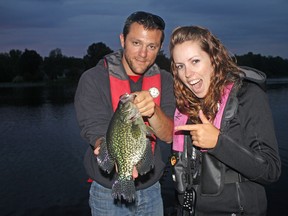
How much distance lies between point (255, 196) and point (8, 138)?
78.8 ft

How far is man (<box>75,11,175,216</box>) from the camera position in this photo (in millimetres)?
3635

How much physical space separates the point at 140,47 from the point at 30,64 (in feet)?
494

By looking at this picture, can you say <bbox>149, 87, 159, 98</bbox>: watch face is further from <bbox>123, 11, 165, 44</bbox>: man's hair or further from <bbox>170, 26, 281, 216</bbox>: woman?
<bbox>123, 11, 165, 44</bbox>: man's hair

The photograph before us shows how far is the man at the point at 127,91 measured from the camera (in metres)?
3.63

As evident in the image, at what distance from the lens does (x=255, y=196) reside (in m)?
3.06

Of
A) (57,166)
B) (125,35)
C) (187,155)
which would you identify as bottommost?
(57,166)

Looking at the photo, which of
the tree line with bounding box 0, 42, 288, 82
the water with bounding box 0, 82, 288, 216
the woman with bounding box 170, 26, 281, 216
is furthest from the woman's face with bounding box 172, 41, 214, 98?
the tree line with bounding box 0, 42, 288, 82

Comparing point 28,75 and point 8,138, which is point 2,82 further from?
point 8,138

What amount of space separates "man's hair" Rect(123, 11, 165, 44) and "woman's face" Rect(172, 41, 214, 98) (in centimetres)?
57

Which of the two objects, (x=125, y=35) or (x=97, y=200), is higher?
(x=125, y=35)

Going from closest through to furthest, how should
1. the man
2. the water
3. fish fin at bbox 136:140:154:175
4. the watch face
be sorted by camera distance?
1. fish fin at bbox 136:140:154:175
2. the man
3. the watch face
4. the water

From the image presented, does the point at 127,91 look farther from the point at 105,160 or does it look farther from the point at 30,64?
the point at 30,64

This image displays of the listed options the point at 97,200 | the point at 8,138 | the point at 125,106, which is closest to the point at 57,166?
the point at 8,138

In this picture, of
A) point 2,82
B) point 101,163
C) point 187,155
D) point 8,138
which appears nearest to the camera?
point 101,163
